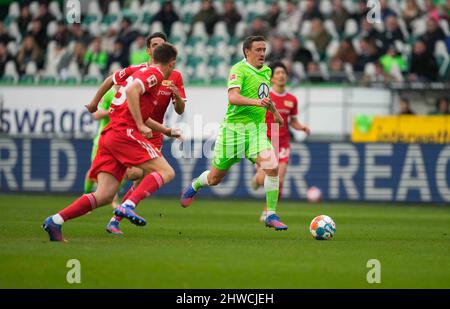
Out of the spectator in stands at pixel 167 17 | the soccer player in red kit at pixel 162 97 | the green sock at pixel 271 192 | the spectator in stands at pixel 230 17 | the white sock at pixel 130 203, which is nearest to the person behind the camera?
the white sock at pixel 130 203

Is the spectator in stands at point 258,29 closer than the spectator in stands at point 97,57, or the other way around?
the spectator in stands at point 258,29

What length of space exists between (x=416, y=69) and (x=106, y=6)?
10089 mm

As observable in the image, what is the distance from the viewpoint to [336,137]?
25.1m

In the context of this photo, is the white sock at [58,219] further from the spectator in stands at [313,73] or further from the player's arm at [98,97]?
the spectator in stands at [313,73]

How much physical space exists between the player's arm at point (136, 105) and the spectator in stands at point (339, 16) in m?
15.9

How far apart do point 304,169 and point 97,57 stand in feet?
23.2

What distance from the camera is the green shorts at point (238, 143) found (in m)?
14.2

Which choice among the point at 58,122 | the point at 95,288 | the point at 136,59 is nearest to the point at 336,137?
the point at 136,59

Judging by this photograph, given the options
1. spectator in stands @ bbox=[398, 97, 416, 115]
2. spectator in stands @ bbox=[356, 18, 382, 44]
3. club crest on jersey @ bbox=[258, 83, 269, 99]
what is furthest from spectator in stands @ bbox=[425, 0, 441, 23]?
club crest on jersey @ bbox=[258, 83, 269, 99]

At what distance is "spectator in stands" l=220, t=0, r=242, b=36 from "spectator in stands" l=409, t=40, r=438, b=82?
5.30 meters

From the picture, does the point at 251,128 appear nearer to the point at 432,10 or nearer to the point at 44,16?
the point at 432,10

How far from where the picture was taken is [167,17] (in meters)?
28.0

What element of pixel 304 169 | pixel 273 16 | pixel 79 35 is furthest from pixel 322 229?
pixel 79 35

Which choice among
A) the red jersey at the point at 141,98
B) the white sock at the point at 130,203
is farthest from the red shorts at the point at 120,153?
the white sock at the point at 130,203
